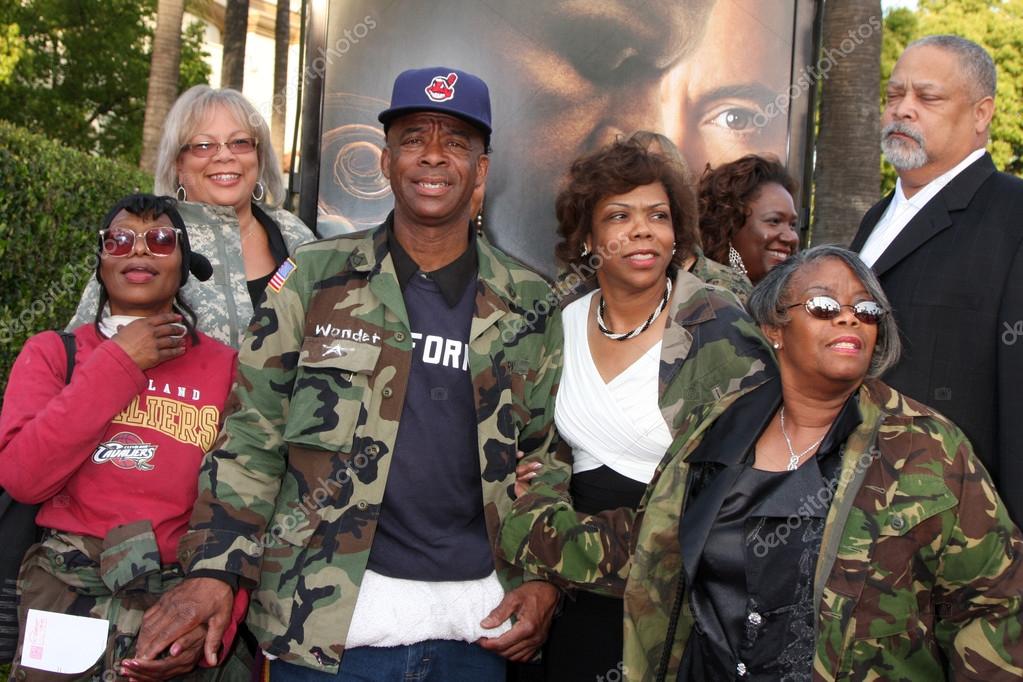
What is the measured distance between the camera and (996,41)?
27.4 meters

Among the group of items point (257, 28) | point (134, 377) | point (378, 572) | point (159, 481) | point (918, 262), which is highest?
point (257, 28)

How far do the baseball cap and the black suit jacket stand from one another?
1369 millimetres

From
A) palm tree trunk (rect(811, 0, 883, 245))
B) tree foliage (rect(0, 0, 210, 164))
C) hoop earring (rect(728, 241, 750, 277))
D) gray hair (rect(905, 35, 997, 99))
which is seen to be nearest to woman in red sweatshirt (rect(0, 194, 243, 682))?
gray hair (rect(905, 35, 997, 99))

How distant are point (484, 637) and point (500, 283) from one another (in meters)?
1.00

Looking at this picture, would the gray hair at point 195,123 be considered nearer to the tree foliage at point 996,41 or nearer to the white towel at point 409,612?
the white towel at point 409,612

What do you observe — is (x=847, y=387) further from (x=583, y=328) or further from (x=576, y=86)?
(x=576, y=86)

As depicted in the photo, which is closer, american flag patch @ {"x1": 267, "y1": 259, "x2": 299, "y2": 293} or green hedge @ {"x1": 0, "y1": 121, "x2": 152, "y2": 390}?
american flag patch @ {"x1": 267, "y1": 259, "x2": 299, "y2": 293}

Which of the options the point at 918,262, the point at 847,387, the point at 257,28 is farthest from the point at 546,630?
the point at 257,28

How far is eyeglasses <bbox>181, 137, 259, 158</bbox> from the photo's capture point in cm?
367

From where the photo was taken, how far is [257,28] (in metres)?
33.8

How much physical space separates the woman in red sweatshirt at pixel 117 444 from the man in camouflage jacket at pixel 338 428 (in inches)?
7.5

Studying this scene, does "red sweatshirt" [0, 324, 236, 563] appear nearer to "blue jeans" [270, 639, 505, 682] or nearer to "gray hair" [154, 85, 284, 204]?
"blue jeans" [270, 639, 505, 682]

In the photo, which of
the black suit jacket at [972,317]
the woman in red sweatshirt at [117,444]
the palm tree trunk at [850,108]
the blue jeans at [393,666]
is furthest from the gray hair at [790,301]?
the palm tree trunk at [850,108]

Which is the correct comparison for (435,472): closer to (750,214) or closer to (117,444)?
(117,444)
